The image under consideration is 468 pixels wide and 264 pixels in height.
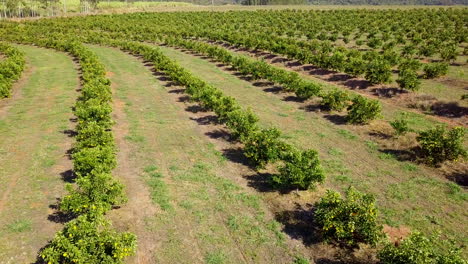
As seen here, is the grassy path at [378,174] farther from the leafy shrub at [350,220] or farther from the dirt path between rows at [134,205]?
the dirt path between rows at [134,205]

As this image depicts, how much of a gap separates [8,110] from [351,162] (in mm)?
29919

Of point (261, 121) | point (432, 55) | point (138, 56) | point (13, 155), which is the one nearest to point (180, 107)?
point (261, 121)

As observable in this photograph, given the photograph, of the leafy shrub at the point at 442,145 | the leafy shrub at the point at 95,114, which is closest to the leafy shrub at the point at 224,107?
the leafy shrub at the point at 95,114

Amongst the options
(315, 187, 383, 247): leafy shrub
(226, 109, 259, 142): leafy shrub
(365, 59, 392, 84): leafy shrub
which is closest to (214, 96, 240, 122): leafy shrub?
(226, 109, 259, 142): leafy shrub

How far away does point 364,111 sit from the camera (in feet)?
76.4

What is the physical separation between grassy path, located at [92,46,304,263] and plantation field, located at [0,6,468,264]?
0.08 metres

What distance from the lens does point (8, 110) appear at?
90.0ft

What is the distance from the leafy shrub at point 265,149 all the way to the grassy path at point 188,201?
3.41ft

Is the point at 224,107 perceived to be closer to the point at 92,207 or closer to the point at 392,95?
the point at 92,207

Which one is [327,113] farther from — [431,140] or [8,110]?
[8,110]

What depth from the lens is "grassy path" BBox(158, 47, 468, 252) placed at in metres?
13.9

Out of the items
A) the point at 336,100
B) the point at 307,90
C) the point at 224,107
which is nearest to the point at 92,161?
the point at 224,107

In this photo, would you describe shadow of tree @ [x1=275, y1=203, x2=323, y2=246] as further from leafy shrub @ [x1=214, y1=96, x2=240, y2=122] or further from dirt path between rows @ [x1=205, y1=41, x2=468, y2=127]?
dirt path between rows @ [x1=205, y1=41, x2=468, y2=127]

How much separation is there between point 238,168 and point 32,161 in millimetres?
12967
